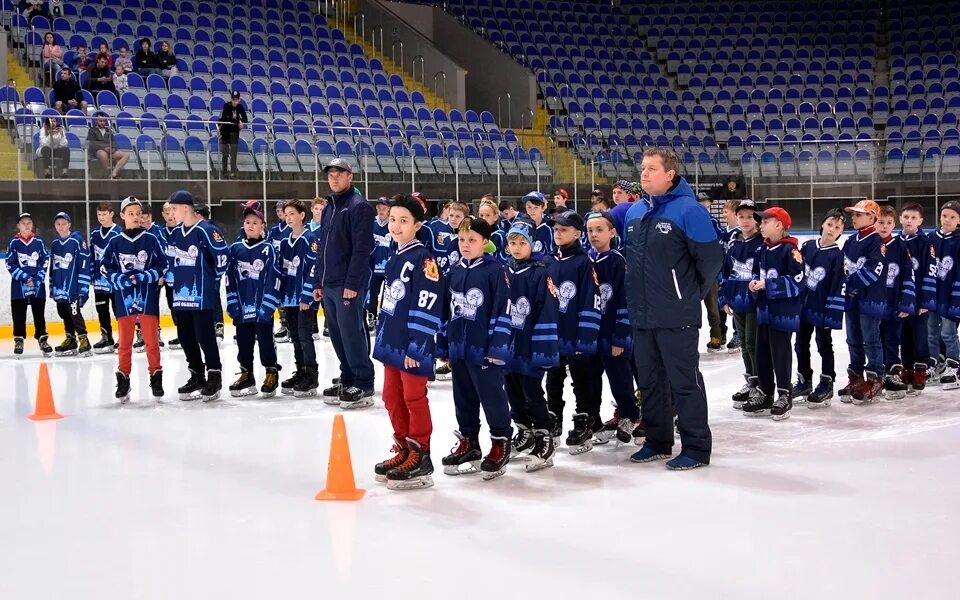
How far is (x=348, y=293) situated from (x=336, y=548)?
3.30 meters

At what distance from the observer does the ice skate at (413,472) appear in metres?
5.46

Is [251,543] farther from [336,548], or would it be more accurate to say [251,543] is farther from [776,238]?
[776,238]

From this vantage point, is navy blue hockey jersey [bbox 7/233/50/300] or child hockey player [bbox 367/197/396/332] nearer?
child hockey player [bbox 367/197/396/332]

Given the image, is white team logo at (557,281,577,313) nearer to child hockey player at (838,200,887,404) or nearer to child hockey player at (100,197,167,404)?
child hockey player at (838,200,887,404)

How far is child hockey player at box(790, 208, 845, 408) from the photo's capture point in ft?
25.5

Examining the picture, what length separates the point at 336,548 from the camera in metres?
4.45

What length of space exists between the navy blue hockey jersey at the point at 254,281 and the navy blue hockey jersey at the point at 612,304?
308 cm

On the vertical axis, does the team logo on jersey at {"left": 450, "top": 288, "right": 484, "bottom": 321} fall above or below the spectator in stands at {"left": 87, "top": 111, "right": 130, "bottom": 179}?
below

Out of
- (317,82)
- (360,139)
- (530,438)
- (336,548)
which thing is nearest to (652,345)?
(530,438)

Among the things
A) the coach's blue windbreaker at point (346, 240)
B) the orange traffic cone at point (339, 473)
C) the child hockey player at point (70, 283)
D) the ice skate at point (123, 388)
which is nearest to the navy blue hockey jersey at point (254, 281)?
the coach's blue windbreaker at point (346, 240)

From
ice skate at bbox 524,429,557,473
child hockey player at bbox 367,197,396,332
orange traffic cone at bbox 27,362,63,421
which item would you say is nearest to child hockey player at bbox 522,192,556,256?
child hockey player at bbox 367,197,396,332

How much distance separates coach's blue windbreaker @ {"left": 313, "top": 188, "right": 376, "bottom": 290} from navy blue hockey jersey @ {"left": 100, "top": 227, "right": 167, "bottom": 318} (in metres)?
1.36

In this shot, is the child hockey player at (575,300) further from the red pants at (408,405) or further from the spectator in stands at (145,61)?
the spectator in stands at (145,61)

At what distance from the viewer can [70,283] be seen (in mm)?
11516
